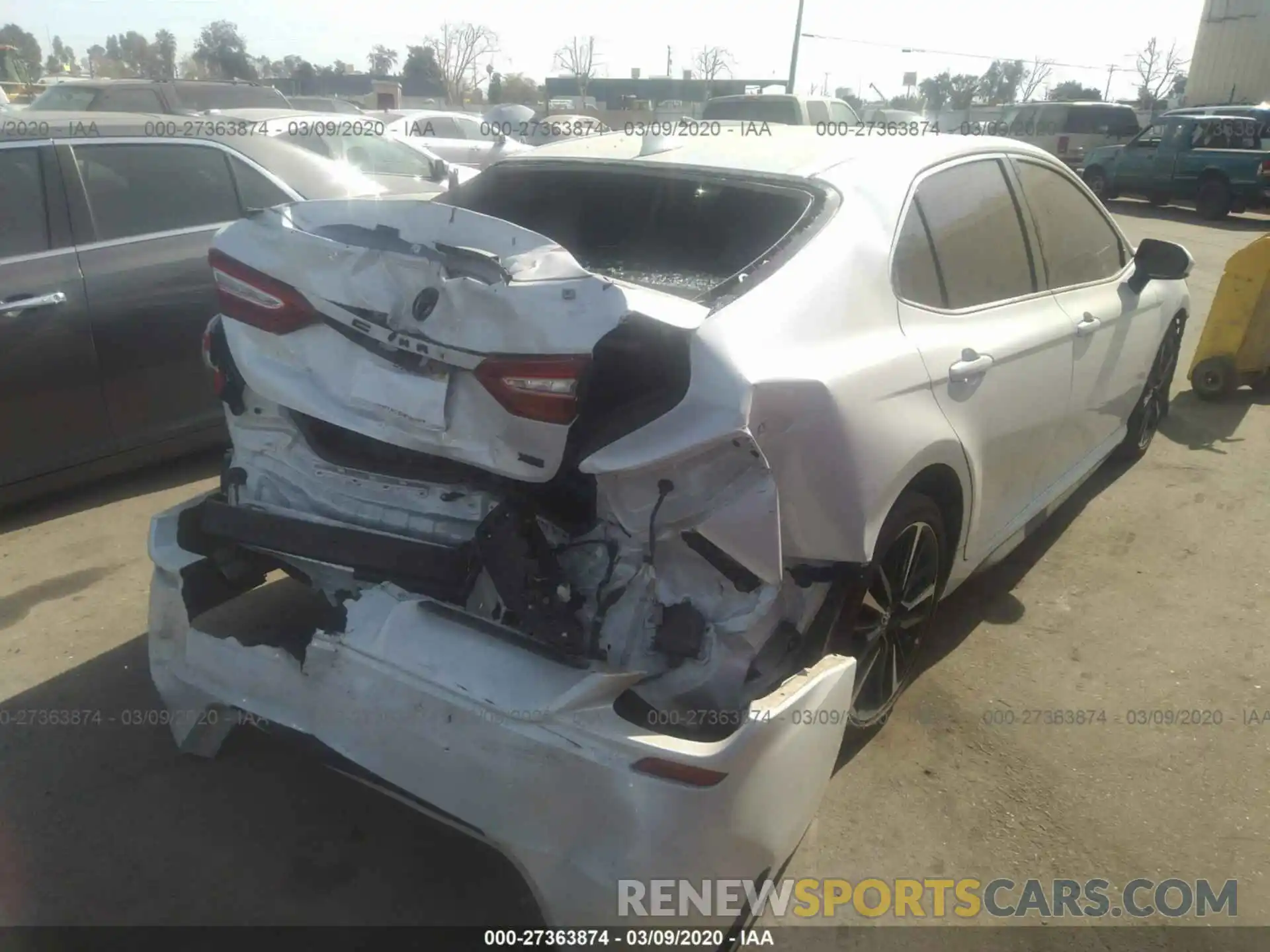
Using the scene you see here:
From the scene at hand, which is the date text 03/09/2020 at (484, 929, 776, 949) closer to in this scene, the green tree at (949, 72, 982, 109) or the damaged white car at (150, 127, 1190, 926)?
the damaged white car at (150, 127, 1190, 926)

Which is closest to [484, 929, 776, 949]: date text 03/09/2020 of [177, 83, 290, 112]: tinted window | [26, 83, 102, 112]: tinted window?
[177, 83, 290, 112]: tinted window

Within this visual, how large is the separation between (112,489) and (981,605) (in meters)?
3.89

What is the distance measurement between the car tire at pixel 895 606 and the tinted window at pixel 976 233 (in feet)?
2.28

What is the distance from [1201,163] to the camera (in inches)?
688

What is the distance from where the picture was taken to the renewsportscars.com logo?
2447 mm

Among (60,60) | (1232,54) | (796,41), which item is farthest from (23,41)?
(1232,54)

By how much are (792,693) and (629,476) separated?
0.58m

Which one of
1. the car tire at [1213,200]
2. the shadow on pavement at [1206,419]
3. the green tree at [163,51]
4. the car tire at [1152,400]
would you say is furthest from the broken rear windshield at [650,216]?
the green tree at [163,51]

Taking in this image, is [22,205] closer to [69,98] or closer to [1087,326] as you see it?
[1087,326]

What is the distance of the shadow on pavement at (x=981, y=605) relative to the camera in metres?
3.36

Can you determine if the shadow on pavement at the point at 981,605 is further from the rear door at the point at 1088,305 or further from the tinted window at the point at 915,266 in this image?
the tinted window at the point at 915,266

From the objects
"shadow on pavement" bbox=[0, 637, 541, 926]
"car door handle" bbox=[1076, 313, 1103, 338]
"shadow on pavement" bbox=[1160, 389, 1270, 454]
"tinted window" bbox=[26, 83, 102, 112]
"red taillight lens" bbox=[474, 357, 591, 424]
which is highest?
"tinted window" bbox=[26, 83, 102, 112]

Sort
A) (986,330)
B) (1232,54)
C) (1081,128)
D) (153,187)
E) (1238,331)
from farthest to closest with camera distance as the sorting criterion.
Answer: (1232,54) < (1081,128) < (1238,331) < (153,187) < (986,330)

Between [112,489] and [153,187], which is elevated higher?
[153,187]
